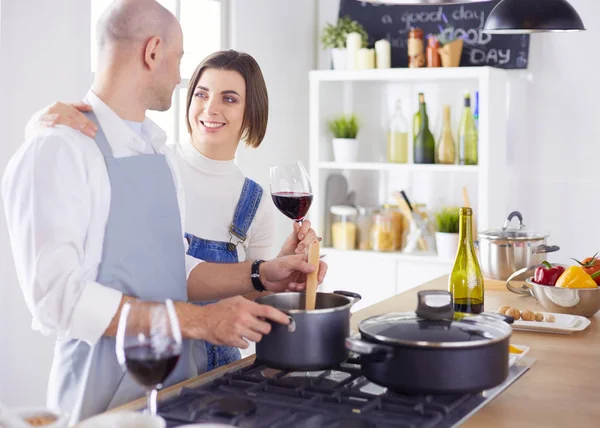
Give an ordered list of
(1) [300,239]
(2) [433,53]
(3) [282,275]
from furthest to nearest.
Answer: (2) [433,53], (1) [300,239], (3) [282,275]

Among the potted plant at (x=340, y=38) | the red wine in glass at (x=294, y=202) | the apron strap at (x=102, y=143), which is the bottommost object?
the red wine in glass at (x=294, y=202)

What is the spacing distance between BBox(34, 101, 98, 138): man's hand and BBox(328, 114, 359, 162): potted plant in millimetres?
3253

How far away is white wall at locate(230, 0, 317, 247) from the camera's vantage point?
495 cm

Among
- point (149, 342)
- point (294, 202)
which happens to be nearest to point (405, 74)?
point (294, 202)

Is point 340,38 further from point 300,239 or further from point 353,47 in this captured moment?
point 300,239

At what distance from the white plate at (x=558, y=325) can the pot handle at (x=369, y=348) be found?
98cm

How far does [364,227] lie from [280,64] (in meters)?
1.13

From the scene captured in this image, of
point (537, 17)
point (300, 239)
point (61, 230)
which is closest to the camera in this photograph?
point (61, 230)

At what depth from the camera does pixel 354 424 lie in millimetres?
1535

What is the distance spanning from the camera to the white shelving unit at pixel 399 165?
4766 millimetres

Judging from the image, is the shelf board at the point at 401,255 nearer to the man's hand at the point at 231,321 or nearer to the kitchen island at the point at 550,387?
the kitchen island at the point at 550,387

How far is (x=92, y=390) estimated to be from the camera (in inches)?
80.4

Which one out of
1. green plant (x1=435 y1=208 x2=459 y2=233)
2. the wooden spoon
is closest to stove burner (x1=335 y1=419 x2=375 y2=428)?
the wooden spoon

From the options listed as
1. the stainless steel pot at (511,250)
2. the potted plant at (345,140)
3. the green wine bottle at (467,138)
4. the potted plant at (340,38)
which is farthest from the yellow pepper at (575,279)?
the potted plant at (340,38)
